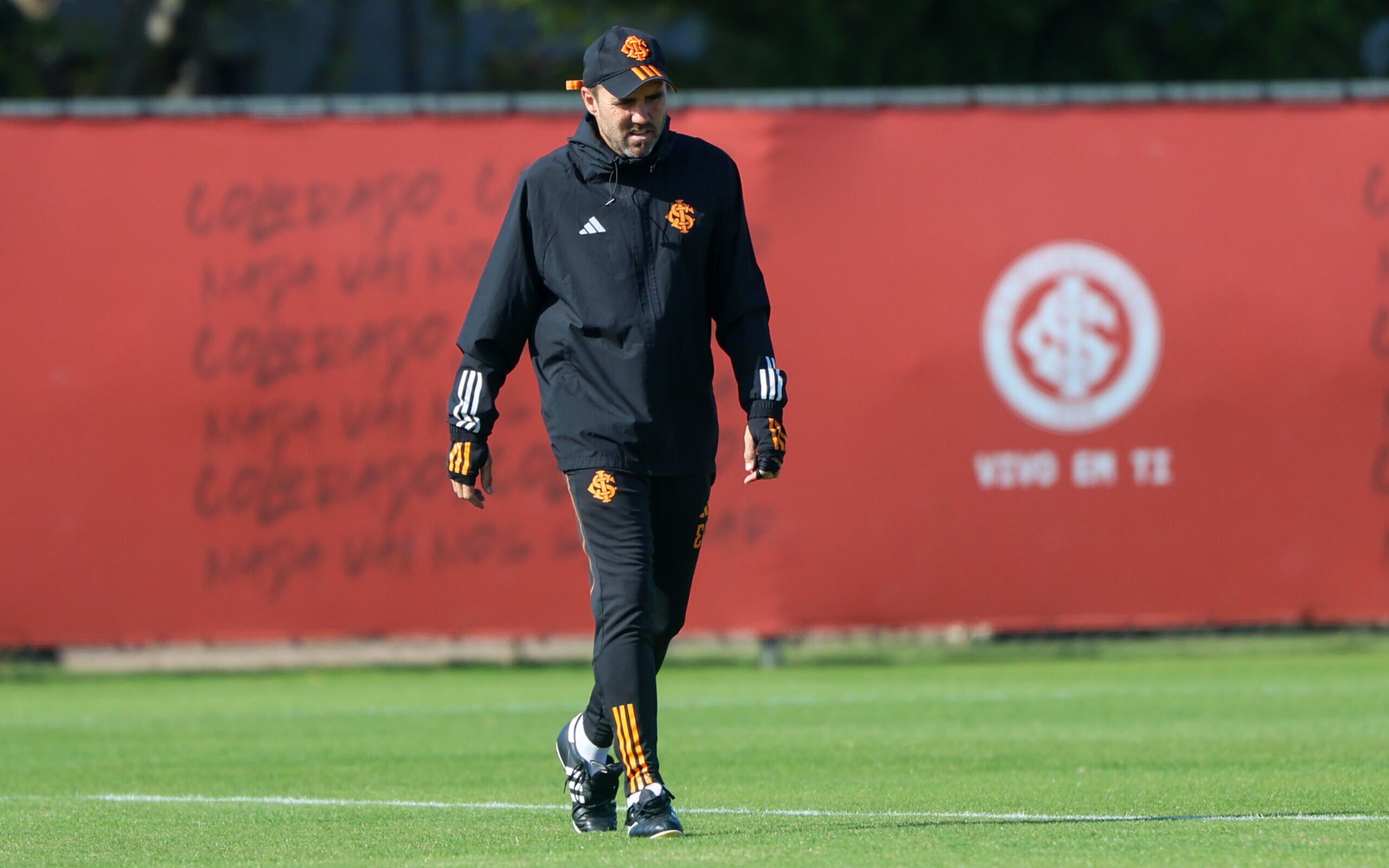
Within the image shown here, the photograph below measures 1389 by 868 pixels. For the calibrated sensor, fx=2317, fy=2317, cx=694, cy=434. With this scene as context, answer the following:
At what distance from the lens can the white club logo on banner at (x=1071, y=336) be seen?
13648 millimetres

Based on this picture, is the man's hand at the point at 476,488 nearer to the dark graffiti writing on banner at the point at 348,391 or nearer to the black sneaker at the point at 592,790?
the black sneaker at the point at 592,790

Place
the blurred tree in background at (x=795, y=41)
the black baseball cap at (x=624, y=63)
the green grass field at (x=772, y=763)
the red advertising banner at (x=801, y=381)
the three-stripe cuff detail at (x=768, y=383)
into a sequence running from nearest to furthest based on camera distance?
the green grass field at (x=772, y=763)
the black baseball cap at (x=624, y=63)
the three-stripe cuff detail at (x=768, y=383)
the red advertising banner at (x=801, y=381)
the blurred tree in background at (x=795, y=41)

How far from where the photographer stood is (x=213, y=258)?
13.5 m

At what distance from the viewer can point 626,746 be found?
607 centimetres

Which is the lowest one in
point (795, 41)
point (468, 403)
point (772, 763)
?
point (772, 763)

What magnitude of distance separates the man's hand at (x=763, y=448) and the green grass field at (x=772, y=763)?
972 millimetres

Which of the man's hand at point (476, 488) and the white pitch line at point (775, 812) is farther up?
the man's hand at point (476, 488)

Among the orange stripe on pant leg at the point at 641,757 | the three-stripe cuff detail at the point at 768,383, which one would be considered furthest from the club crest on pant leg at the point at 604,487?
the orange stripe on pant leg at the point at 641,757

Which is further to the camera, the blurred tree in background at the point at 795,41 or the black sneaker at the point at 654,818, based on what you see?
the blurred tree in background at the point at 795,41

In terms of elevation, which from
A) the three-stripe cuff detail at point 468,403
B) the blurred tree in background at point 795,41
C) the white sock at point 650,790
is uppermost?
the blurred tree in background at point 795,41

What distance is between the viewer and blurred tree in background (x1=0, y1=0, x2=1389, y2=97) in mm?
19859

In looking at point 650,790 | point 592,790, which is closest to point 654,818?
point 650,790

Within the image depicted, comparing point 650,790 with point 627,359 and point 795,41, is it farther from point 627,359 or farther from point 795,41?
point 795,41

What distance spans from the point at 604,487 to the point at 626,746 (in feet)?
2.24
